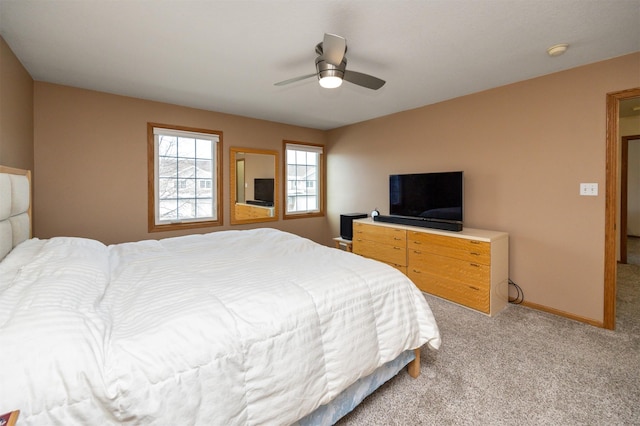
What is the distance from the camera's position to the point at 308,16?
5.92 ft

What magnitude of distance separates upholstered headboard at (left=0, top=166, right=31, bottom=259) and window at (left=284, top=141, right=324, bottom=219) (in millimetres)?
3160

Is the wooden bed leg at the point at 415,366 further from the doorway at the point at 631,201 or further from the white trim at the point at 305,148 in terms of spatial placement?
the doorway at the point at 631,201

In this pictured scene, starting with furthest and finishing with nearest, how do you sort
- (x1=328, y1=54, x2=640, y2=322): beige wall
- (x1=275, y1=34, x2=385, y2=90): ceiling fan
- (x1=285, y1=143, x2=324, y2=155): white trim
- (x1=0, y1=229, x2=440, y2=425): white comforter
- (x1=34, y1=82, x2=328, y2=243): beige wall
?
1. (x1=285, y1=143, x2=324, y2=155): white trim
2. (x1=34, y1=82, x2=328, y2=243): beige wall
3. (x1=328, y1=54, x2=640, y2=322): beige wall
4. (x1=275, y1=34, x2=385, y2=90): ceiling fan
5. (x1=0, y1=229, x2=440, y2=425): white comforter

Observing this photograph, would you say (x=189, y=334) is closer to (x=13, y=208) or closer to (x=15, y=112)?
(x=13, y=208)

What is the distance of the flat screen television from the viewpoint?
10.6 ft

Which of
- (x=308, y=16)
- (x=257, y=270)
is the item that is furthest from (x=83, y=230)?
(x=308, y=16)

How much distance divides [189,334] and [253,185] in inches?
141

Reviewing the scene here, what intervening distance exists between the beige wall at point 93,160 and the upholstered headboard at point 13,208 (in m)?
0.86

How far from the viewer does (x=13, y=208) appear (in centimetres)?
186

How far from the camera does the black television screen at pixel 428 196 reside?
324cm

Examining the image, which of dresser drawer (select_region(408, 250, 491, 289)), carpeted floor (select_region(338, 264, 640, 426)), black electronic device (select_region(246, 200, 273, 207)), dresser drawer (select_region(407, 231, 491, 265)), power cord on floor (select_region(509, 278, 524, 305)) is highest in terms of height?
black electronic device (select_region(246, 200, 273, 207))

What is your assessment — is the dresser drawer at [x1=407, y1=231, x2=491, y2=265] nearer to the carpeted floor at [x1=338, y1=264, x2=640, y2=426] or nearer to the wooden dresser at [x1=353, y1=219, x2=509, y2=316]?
the wooden dresser at [x1=353, y1=219, x2=509, y2=316]

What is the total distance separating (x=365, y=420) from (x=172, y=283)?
52.8 inches

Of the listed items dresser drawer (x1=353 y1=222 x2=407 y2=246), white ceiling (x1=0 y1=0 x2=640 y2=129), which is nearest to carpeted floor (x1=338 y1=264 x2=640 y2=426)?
dresser drawer (x1=353 y1=222 x2=407 y2=246)
